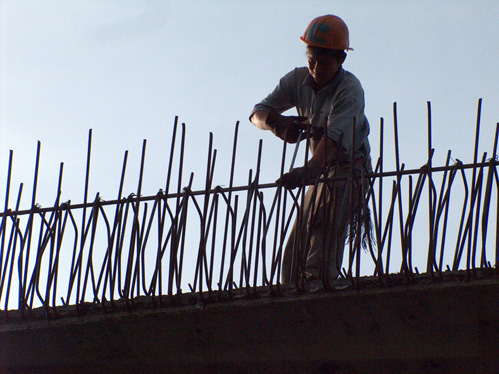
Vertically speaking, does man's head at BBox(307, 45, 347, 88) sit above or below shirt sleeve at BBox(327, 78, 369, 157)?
above

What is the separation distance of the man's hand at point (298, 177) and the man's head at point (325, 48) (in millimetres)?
1252

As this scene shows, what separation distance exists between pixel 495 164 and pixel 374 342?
1.33m

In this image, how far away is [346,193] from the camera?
6.32m

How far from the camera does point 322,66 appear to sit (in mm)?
7293

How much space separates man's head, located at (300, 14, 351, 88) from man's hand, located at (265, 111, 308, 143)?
384mm

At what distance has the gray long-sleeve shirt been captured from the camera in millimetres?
6906

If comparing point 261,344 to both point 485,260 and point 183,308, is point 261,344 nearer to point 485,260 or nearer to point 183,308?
point 183,308

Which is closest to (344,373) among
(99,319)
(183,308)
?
(183,308)

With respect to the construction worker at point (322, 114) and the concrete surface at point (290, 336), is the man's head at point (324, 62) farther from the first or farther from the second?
the concrete surface at point (290, 336)

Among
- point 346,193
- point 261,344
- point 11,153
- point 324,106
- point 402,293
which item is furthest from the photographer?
point 324,106

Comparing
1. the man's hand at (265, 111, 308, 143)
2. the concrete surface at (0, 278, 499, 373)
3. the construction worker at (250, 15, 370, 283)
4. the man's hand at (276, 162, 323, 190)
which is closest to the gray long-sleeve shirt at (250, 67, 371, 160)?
the construction worker at (250, 15, 370, 283)

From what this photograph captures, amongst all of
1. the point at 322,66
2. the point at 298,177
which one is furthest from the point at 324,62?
the point at 298,177

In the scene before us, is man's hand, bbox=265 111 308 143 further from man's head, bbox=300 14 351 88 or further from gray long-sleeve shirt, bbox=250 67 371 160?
man's head, bbox=300 14 351 88

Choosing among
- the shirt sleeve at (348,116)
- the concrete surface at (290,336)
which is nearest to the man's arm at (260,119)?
the shirt sleeve at (348,116)
